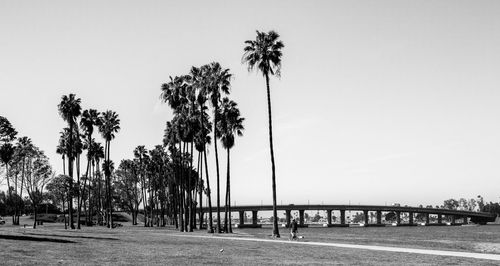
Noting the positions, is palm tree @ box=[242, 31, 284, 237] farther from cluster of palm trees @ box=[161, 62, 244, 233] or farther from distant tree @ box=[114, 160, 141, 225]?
distant tree @ box=[114, 160, 141, 225]

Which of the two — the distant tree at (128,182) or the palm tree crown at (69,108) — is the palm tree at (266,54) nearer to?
the palm tree crown at (69,108)

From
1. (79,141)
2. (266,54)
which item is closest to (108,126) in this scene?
(79,141)

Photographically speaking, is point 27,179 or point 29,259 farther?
point 27,179

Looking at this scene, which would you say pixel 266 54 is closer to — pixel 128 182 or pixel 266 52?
pixel 266 52

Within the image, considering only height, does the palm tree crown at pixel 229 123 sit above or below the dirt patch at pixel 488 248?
above

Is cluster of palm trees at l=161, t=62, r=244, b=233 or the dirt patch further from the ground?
cluster of palm trees at l=161, t=62, r=244, b=233

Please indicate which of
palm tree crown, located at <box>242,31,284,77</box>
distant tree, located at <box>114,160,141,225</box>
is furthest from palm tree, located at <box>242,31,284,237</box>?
distant tree, located at <box>114,160,141,225</box>

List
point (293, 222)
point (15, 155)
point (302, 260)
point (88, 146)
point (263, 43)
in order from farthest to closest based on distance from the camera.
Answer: point (88, 146), point (15, 155), point (263, 43), point (293, 222), point (302, 260)

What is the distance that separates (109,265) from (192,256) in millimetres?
6241

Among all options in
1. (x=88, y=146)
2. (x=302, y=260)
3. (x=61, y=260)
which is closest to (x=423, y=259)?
(x=302, y=260)

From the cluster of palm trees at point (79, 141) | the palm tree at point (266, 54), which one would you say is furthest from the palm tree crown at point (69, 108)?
the palm tree at point (266, 54)

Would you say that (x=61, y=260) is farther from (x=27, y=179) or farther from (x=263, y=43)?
(x=27, y=179)

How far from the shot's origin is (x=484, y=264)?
22.6 m

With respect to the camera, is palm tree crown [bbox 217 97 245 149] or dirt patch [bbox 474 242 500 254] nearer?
dirt patch [bbox 474 242 500 254]
